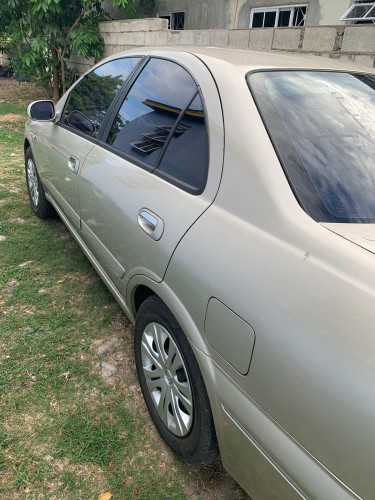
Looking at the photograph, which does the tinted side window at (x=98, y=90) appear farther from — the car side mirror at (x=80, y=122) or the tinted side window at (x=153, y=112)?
the tinted side window at (x=153, y=112)

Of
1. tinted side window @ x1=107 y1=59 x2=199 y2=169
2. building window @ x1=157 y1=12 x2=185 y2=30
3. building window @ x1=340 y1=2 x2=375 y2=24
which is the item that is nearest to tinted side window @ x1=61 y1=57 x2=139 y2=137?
tinted side window @ x1=107 y1=59 x2=199 y2=169

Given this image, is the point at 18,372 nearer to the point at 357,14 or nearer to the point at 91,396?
the point at 91,396

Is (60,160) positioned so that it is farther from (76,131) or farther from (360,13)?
(360,13)

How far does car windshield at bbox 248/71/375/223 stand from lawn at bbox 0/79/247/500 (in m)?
1.35

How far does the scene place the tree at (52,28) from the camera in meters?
8.09

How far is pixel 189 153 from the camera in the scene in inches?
70.0

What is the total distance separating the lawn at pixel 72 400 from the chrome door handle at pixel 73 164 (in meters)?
0.90

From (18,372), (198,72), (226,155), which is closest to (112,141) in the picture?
(198,72)

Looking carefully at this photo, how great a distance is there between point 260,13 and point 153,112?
6.88 m

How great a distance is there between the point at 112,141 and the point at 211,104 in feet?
3.06

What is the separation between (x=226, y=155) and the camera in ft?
5.00

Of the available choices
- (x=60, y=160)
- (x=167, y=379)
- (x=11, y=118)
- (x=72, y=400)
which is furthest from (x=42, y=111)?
(x=11, y=118)

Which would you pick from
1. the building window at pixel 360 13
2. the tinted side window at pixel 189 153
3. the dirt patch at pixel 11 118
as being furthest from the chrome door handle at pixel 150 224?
the dirt patch at pixel 11 118

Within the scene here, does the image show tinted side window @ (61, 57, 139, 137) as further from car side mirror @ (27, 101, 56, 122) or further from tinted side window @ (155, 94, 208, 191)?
tinted side window @ (155, 94, 208, 191)
